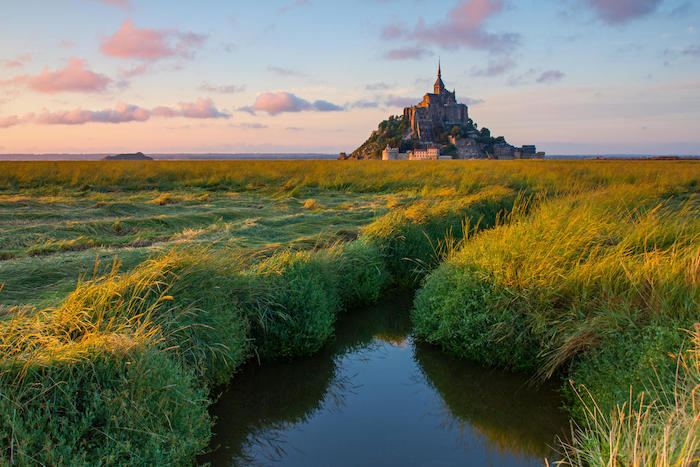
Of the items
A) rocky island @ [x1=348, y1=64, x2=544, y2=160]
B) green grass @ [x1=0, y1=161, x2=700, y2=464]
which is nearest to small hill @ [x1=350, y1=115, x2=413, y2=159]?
rocky island @ [x1=348, y1=64, x2=544, y2=160]

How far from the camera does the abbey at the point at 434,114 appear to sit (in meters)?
101

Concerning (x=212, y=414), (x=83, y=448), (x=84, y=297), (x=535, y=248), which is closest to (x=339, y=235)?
(x=535, y=248)

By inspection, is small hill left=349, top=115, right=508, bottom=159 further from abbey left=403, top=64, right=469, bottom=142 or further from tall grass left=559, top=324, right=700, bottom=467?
tall grass left=559, top=324, right=700, bottom=467

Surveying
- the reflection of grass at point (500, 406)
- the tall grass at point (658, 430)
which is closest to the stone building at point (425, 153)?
Result: the reflection of grass at point (500, 406)

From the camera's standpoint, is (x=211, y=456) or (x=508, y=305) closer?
(x=211, y=456)

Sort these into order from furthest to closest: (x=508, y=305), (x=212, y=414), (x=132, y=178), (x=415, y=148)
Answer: (x=415, y=148) < (x=132, y=178) < (x=508, y=305) < (x=212, y=414)

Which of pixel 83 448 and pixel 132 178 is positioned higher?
pixel 132 178

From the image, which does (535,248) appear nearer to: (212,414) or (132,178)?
(212,414)

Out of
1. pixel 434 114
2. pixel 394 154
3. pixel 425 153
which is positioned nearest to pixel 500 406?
pixel 425 153

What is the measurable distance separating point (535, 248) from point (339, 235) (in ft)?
16.2

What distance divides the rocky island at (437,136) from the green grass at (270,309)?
80.3 m

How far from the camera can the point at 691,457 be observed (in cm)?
204

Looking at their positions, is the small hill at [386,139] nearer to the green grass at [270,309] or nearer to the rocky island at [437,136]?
the rocky island at [437,136]

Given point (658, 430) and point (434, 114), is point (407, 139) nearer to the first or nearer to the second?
point (434, 114)
